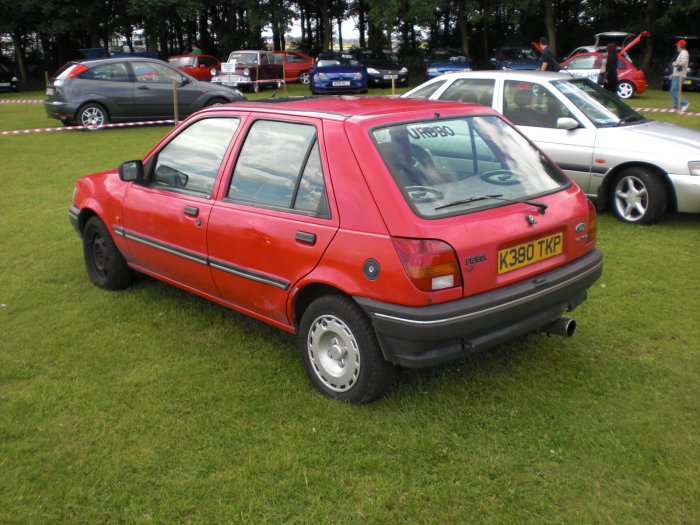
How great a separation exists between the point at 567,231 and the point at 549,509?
165 cm

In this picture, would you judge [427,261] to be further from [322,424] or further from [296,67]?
[296,67]

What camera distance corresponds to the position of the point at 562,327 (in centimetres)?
405

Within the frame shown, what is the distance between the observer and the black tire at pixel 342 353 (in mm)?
3605

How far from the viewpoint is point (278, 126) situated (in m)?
4.20

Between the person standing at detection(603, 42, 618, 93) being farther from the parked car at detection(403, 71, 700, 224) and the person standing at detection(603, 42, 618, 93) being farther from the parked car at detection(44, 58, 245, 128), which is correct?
the parked car at detection(44, 58, 245, 128)

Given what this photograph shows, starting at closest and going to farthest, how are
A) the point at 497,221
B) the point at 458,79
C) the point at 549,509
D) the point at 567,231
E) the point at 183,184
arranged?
the point at 549,509 → the point at 497,221 → the point at 567,231 → the point at 183,184 → the point at 458,79

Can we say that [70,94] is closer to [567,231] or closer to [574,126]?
[574,126]

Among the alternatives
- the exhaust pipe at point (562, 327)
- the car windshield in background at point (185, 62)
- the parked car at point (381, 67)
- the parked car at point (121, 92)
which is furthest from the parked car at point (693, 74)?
the exhaust pipe at point (562, 327)

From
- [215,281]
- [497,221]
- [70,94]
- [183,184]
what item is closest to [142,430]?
[215,281]

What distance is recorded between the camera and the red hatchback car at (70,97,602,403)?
11.3 feet

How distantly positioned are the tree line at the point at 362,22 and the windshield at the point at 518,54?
12.2 feet

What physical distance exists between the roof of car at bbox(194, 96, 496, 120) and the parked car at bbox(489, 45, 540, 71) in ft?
76.0

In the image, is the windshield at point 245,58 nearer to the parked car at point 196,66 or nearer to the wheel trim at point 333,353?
the parked car at point 196,66

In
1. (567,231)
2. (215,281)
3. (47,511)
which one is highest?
(567,231)
